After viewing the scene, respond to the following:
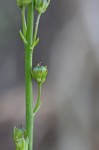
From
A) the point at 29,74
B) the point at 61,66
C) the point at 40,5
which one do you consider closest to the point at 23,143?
the point at 29,74

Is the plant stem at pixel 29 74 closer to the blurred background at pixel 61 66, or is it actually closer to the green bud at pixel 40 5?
the green bud at pixel 40 5

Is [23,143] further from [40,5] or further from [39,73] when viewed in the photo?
[40,5]

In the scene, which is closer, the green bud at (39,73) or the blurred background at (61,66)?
the green bud at (39,73)

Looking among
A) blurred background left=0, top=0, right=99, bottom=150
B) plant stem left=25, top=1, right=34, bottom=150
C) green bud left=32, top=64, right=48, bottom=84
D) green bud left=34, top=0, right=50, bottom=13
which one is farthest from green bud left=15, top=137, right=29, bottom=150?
blurred background left=0, top=0, right=99, bottom=150

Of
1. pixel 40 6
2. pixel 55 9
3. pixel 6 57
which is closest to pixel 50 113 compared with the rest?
pixel 6 57

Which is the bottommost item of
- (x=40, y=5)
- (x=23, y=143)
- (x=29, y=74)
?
(x=23, y=143)

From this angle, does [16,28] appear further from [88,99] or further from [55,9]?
[88,99]

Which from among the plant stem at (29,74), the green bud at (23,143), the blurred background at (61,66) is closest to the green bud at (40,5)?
the plant stem at (29,74)

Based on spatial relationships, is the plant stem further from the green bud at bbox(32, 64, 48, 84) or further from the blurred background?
the blurred background
